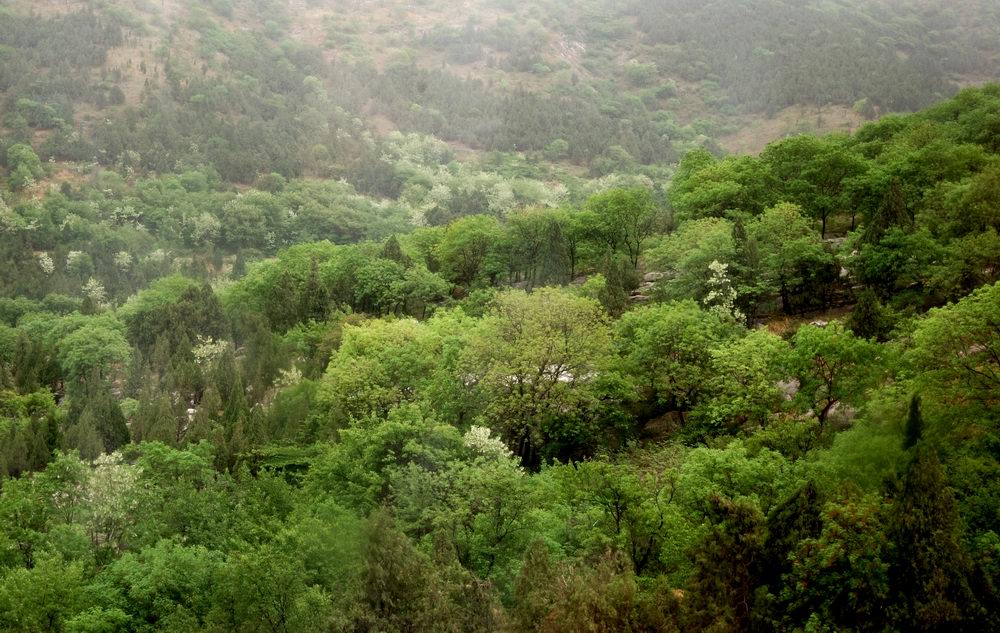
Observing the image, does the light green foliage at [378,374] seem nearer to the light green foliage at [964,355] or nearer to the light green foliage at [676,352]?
the light green foliage at [676,352]

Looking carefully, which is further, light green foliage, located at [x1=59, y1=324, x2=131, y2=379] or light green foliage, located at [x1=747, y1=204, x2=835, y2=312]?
light green foliage, located at [x1=59, y1=324, x2=131, y2=379]

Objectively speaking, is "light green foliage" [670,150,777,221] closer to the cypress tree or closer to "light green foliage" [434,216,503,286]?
"light green foliage" [434,216,503,286]

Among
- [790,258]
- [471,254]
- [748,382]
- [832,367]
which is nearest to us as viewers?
[832,367]

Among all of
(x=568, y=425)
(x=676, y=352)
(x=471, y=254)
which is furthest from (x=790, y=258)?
(x=471, y=254)

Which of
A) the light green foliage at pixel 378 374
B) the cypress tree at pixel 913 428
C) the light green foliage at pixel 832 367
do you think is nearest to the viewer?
the cypress tree at pixel 913 428

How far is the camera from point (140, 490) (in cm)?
4094

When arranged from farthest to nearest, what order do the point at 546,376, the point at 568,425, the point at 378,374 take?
the point at 378,374
the point at 546,376
the point at 568,425

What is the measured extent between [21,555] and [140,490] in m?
6.94

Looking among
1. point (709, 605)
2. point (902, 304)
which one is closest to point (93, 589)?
point (709, 605)

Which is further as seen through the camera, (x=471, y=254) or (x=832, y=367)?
(x=471, y=254)

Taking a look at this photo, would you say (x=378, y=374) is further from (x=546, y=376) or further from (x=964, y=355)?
(x=964, y=355)

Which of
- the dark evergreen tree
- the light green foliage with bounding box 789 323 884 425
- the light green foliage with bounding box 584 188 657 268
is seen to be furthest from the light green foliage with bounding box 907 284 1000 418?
the light green foliage with bounding box 584 188 657 268

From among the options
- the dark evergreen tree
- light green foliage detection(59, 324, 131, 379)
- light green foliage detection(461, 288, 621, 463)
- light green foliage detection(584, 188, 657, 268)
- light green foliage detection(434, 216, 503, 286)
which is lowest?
light green foliage detection(59, 324, 131, 379)

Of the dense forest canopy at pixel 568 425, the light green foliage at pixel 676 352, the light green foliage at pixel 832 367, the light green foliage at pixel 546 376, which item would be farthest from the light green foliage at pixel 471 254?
the light green foliage at pixel 832 367
